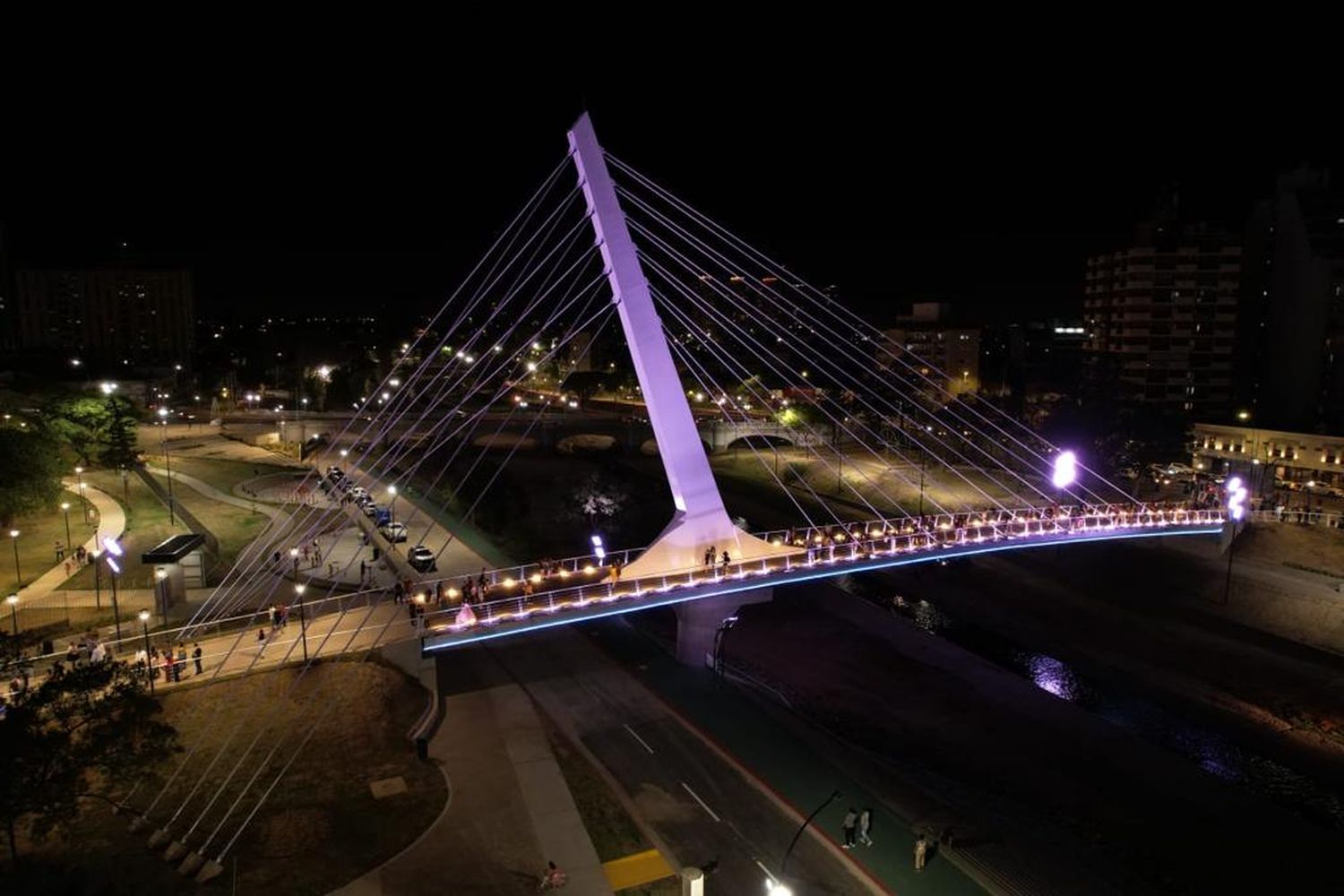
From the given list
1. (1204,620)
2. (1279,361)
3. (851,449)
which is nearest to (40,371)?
(851,449)

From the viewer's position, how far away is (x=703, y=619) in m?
25.4

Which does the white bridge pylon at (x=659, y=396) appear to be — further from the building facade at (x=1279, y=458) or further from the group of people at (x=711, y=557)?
the building facade at (x=1279, y=458)

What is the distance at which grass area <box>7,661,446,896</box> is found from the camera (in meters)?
13.7

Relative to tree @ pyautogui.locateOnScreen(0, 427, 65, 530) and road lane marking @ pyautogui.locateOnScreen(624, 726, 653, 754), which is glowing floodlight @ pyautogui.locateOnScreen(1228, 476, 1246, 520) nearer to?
road lane marking @ pyautogui.locateOnScreen(624, 726, 653, 754)

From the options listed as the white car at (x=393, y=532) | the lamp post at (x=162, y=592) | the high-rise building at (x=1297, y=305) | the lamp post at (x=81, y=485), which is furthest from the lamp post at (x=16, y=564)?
the high-rise building at (x=1297, y=305)

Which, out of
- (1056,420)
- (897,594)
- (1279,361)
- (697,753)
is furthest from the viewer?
(1279,361)

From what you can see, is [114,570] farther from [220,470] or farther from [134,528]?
[220,470]

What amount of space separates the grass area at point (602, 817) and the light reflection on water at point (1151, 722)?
50.8ft

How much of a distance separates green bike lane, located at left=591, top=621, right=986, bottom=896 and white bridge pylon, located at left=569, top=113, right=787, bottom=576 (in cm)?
367

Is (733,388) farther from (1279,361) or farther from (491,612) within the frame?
(491,612)

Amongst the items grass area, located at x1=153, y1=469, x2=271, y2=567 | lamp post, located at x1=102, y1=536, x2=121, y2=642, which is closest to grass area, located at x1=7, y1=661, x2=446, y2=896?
lamp post, located at x1=102, y1=536, x2=121, y2=642

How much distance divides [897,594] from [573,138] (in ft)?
77.4

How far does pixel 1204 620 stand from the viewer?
3142cm

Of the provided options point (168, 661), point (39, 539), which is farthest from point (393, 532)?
point (168, 661)
